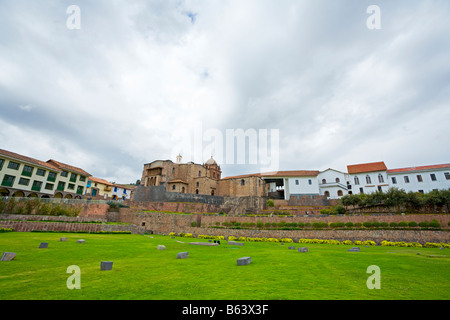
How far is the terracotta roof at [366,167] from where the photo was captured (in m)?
46.7

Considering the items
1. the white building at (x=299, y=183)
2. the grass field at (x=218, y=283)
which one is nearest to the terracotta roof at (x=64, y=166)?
the white building at (x=299, y=183)

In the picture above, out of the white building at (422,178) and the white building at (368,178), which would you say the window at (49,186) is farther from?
the white building at (422,178)

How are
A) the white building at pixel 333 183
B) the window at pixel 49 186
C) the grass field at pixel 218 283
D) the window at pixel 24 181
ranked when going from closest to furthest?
the grass field at pixel 218 283 < the window at pixel 24 181 < the window at pixel 49 186 < the white building at pixel 333 183

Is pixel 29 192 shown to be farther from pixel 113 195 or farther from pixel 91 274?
pixel 91 274

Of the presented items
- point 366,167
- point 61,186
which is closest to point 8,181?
point 61,186

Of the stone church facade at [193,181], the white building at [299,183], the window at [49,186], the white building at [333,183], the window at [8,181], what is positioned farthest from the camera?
the stone church facade at [193,181]

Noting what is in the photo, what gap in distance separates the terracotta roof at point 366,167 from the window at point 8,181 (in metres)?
66.6

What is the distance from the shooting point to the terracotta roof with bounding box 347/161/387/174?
46656 millimetres

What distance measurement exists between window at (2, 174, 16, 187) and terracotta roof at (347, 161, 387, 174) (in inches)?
2623

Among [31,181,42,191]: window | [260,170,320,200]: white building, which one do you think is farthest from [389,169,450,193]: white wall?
[31,181,42,191]: window
